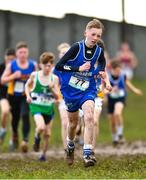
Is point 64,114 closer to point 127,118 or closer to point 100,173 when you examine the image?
point 100,173

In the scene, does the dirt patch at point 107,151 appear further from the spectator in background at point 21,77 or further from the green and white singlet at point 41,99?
the green and white singlet at point 41,99

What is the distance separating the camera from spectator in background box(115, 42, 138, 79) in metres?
34.6

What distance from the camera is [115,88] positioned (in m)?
19.5

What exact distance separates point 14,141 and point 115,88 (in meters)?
3.02

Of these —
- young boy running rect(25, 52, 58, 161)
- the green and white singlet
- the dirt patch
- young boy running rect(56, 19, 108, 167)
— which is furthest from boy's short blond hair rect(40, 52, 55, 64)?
young boy running rect(56, 19, 108, 167)

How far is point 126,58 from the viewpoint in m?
35.0

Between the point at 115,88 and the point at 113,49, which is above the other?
the point at 113,49

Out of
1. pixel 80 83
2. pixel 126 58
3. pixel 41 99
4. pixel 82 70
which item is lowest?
pixel 80 83

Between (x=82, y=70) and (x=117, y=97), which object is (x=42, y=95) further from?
(x=117, y=97)

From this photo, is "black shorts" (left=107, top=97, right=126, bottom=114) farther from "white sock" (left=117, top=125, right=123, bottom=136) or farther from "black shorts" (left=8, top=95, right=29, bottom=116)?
"black shorts" (left=8, top=95, right=29, bottom=116)

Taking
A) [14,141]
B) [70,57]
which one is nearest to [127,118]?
[14,141]

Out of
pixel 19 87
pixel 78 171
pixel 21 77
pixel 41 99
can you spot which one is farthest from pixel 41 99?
pixel 78 171

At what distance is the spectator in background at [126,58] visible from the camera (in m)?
34.6

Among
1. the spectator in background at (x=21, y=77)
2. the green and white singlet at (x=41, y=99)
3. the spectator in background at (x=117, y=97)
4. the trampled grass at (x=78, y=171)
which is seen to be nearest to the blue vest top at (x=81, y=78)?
the trampled grass at (x=78, y=171)
